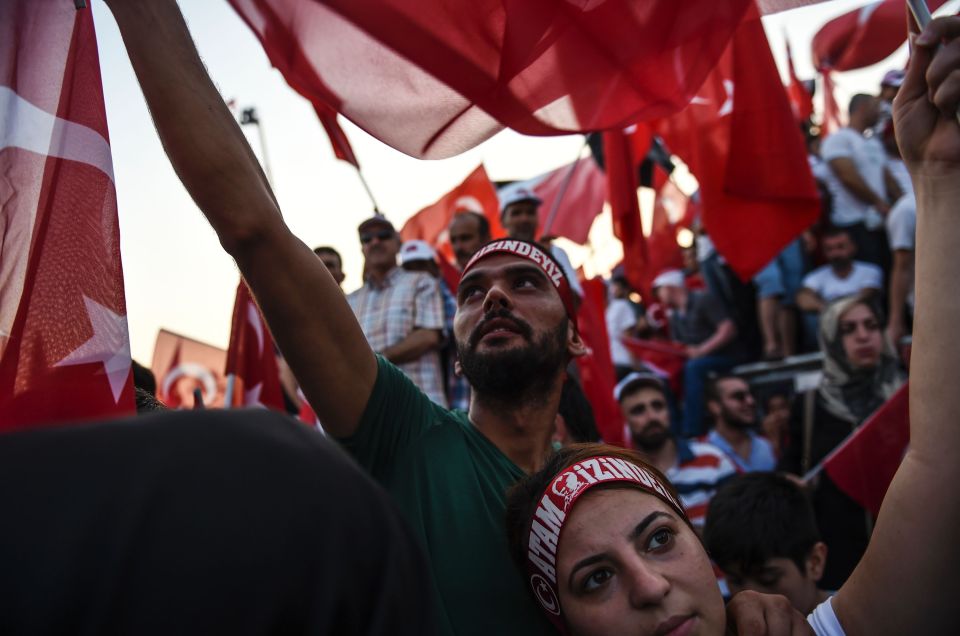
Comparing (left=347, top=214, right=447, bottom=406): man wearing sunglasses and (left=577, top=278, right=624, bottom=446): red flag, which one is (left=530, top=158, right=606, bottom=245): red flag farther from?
(left=347, top=214, right=447, bottom=406): man wearing sunglasses

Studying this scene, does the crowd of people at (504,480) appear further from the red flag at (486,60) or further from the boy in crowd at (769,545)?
the red flag at (486,60)

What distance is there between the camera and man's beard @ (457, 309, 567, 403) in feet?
7.84

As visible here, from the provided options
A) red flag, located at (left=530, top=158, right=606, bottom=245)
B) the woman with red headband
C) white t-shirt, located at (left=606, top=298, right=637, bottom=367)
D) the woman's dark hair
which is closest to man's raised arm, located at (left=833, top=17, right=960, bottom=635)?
the woman with red headband

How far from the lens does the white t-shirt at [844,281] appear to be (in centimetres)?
685

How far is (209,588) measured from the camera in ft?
2.00

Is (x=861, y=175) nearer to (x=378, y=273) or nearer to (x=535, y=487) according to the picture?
(x=378, y=273)

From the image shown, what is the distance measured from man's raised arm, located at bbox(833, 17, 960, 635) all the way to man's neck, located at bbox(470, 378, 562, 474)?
3.12 feet

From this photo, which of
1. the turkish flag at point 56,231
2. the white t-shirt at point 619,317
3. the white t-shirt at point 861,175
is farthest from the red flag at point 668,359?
the turkish flag at point 56,231

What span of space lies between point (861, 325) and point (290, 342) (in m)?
4.75

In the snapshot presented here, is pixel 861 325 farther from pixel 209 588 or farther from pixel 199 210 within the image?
pixel 209 588

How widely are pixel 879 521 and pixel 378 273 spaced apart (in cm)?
432

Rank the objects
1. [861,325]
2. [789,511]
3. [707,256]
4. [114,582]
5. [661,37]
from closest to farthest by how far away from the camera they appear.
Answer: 1. [114,582]
2. [661,37]
3. [789,511]
4. [861,325]
5. [707,256]

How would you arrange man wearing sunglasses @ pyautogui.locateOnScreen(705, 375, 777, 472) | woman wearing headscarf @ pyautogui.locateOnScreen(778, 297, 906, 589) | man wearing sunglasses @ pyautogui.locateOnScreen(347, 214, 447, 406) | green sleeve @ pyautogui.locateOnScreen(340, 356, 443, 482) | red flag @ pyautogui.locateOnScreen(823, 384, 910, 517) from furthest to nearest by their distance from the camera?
1. man wearing sunglasses @ pyautogui.locateOnScreen(705, 375, 777, 472)
2. woman wearing headscarf @ pyautogui.locateOnScreen(778, 297, 906, 589)
3. man wearing sunglasses @ pyautogui.locateOnScreen(347, 214, 447, 406)
4. red flag @ pyautogui.locateOnScreen(823, 384, 910, 517)
5. green sleeve @ pyautogui.locateOnScreen(340, 356, 443, 482)

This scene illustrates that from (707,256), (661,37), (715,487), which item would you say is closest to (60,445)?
(661,37)
